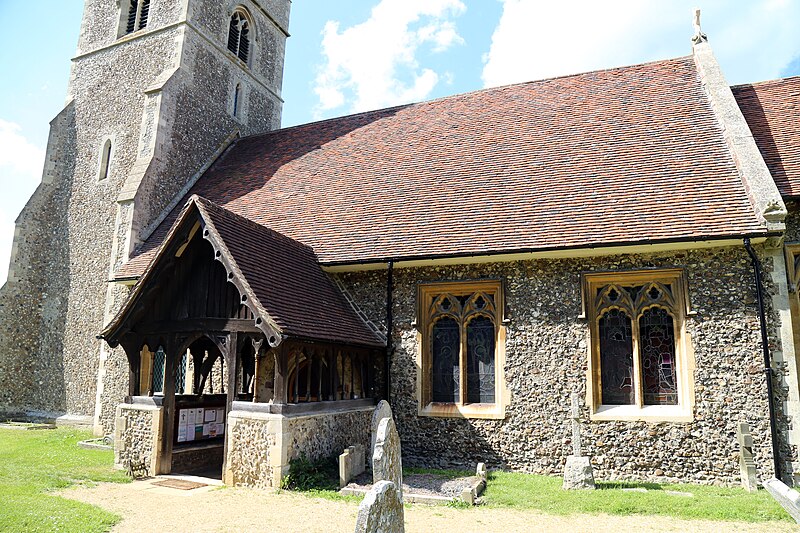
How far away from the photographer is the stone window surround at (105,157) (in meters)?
17.1

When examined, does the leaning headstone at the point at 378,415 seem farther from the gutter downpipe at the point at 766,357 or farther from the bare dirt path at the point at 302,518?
the gutter downpipe at the point at 766,357

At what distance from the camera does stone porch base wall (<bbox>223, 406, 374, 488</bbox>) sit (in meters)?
8.34

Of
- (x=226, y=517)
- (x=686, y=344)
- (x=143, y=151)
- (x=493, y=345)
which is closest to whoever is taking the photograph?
(x=226, y=517)

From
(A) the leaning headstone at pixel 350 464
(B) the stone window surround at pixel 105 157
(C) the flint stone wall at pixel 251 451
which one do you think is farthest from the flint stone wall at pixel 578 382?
(B) the stone window surround at pixel 105 157

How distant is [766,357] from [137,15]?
20375 mm

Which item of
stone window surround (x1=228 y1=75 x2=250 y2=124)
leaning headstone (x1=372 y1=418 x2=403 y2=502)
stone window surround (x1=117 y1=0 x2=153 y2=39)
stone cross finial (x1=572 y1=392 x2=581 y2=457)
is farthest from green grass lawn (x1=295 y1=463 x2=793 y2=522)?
stone window surround (x1=117 y1=0 x2=153 y2=39)

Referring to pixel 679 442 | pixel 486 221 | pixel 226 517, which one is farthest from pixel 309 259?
pixel 679 442

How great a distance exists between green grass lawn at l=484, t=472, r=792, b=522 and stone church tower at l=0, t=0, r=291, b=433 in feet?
33.8

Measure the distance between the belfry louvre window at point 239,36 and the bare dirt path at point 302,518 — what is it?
1603 cm

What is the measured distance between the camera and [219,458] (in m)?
11.1

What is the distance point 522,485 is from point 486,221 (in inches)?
192

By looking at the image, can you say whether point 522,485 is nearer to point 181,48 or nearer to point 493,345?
point 493,345

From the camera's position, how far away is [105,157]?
17.3 m

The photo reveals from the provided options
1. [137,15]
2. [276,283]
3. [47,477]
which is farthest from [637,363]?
[137,15]
